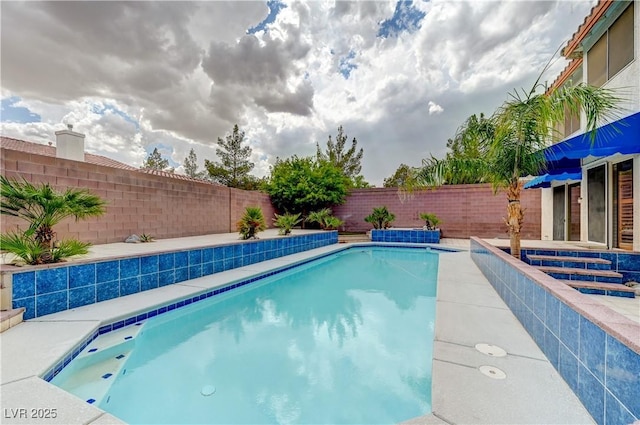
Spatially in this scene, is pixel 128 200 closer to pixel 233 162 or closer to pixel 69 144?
pixel 69 144

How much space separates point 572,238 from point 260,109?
14638 mm

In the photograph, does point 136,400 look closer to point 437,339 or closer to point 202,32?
point 437,339

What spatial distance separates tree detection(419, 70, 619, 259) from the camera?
4.23 meters

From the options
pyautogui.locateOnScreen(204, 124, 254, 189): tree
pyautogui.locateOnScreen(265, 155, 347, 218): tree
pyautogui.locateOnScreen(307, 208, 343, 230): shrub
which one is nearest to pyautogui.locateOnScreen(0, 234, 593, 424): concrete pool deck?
pyautogui.locateOnScreen(307, 208, 343, 230): shrub

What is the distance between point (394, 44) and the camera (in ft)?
35.9

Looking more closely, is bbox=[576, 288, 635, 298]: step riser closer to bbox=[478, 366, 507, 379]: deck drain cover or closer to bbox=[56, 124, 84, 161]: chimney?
bbox=[478, 366, 507, 379]: deck drain cover

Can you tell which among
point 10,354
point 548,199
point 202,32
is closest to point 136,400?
point 10,354

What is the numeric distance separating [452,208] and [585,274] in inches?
333

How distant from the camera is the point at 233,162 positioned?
2434cm

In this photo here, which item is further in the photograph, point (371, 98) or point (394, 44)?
point (371, 98)

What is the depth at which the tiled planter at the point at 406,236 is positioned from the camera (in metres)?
11.8

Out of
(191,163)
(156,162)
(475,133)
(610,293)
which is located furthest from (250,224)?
(156,162)

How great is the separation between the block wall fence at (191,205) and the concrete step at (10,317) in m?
2.80

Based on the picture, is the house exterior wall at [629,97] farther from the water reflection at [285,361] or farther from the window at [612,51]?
the water reflection at [285,361]
